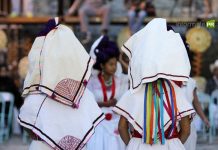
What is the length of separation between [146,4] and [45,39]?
8703 millimetres

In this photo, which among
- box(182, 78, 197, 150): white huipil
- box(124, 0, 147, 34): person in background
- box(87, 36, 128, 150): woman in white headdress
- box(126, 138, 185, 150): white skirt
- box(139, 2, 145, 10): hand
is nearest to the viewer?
box(126, 138, 185, 150): white skirt

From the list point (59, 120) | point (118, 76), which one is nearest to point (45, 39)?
point (59, 120)

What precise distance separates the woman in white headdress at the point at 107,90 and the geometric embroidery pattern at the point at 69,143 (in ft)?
4.77

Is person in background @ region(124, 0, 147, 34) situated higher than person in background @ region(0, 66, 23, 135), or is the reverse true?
person in background @ region(124, 0, 147, 34)

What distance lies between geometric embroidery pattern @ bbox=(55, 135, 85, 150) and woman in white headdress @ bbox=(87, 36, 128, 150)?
1.46 meters

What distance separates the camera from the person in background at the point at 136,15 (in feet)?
43.5

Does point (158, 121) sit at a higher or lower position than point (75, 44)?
lower

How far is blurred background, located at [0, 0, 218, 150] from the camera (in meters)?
11.8

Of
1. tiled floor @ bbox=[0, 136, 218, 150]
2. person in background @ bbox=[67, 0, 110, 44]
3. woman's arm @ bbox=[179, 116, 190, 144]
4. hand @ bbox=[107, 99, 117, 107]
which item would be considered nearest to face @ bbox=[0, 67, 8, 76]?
person in background @ bbox=[67, 0, 110, 44]

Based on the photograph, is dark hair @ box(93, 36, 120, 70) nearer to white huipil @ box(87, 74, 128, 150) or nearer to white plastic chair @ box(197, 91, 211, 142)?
white huipil @ box(87, 74, 128, 150)

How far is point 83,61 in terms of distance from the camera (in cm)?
549

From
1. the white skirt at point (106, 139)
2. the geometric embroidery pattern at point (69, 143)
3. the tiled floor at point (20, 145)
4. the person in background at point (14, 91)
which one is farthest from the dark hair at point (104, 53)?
the person in background at point (14, 91)

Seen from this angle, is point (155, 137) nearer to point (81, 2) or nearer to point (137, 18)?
point (137, 18)

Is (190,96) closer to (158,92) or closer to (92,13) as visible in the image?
(158,92)
